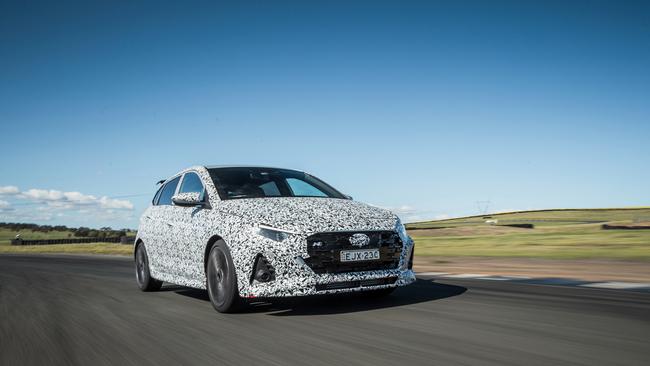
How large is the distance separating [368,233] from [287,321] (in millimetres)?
1132

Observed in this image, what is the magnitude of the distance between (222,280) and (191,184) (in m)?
2.01

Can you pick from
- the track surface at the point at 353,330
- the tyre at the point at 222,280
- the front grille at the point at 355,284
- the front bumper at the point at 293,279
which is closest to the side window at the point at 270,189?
the tyre at the point at 222,280

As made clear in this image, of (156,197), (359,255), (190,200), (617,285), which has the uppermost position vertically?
(156,197)

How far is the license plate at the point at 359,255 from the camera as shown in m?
5.85

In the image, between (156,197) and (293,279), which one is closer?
(293,279)

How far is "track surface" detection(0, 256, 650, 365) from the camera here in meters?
4.10

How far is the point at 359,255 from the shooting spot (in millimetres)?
5914

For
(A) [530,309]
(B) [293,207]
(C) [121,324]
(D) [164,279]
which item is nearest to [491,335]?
(A) [530,309]

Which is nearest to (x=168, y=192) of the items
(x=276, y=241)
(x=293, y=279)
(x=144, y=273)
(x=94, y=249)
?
(x=144, y=273)

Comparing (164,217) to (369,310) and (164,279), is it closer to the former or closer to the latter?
(164,279)

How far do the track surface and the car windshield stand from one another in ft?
4.15

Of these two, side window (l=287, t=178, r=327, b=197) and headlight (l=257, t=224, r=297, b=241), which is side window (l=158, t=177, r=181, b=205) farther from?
headlight (l=257, t=224, r=297, b=241)

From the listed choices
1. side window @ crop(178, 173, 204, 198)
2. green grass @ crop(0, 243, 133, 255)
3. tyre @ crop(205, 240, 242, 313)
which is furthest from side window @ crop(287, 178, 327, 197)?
green grass @ crop(0, 243, 133, 255)

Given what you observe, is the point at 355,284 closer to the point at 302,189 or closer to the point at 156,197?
the point at 302,189
